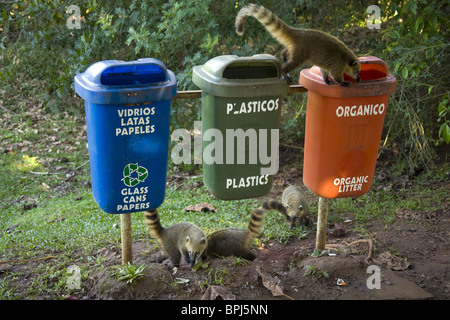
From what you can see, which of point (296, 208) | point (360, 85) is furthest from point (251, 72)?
point (296, 208)

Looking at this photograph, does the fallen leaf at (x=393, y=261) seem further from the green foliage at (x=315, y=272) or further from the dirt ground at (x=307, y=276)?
the green foliage at (x=315, y=272)

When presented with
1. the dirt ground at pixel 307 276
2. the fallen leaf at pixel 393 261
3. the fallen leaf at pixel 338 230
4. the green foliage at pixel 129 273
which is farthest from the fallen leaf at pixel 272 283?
the fallen leaf at pixel 338 230

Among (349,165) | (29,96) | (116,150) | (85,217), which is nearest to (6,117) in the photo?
(29,96)

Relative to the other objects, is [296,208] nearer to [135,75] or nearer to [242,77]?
[242,77]

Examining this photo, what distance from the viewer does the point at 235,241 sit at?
4605 mm

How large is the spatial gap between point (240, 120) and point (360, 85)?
37.9 inches

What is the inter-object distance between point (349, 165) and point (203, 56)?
10.4 feet

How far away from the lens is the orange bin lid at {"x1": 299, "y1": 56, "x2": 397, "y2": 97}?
3680mm

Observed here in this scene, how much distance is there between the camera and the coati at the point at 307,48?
3.88 meters

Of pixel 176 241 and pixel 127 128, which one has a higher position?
pixel 127 128

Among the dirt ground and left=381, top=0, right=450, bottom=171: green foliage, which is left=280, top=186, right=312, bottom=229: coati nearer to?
the dirt ground

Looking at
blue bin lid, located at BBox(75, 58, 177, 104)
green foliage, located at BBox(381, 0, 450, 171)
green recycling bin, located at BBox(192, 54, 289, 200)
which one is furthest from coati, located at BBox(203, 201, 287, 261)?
green foliage, located at BBox(381, 0, 450, 171)

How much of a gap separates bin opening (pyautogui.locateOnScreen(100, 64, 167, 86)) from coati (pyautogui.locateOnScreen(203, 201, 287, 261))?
5.24 ft

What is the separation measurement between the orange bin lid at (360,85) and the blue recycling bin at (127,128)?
113 centimetres
